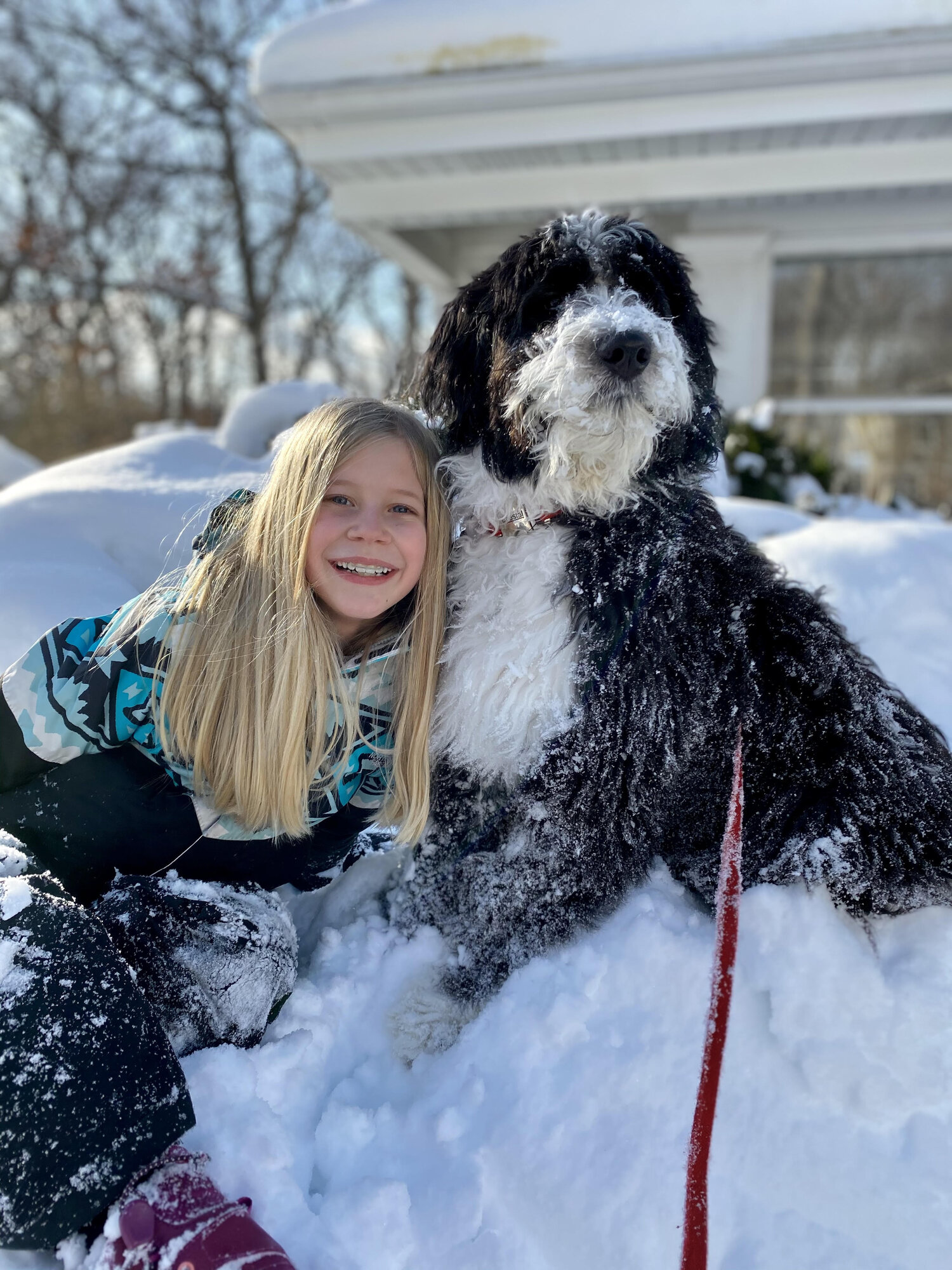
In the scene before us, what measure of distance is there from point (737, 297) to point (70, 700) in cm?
622

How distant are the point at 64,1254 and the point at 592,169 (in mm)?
6257

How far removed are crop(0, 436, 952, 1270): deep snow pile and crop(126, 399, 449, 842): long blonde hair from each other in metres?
0.41

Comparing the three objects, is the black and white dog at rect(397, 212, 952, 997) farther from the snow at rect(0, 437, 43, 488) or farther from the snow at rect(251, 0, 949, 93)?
the snow at rect(0, 437, 43, 488)

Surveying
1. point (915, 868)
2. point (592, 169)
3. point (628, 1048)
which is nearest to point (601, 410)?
point (915, 868)

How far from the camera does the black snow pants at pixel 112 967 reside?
3.86 ft

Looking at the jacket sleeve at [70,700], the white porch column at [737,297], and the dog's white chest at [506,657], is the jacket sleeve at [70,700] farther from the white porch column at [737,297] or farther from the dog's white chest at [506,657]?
the white porch column at [737,297]

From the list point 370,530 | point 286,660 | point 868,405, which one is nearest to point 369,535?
point 370,530

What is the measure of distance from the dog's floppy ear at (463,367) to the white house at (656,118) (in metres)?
3.24

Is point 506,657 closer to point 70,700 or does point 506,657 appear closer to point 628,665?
point 628,665

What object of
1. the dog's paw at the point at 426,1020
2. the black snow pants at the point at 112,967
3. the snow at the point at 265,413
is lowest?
the dog's paw at the point at 426,1020

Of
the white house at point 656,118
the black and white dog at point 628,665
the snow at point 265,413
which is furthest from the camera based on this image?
the white house at point 656,118

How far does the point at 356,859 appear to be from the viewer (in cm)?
207

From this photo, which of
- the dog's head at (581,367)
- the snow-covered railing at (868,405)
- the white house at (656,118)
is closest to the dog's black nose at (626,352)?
the dog's head at (581,367)

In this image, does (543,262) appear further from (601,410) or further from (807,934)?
(807,934)
